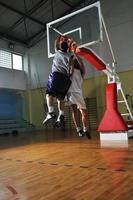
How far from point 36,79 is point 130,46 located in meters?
5.50

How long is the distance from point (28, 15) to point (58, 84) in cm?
964

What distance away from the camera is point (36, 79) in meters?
14.1

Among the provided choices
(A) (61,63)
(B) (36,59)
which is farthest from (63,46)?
(B) (36,59)

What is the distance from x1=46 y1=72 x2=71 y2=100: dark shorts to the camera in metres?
3.17

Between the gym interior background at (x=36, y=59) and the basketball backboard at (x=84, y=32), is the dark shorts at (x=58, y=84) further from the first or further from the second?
the gym interior background at (x=36, y=59)

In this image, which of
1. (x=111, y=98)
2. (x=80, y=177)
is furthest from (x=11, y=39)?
(x=80, y=177)

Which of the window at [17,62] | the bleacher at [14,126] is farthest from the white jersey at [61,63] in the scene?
the window at [17,62]

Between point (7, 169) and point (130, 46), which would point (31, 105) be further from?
point (7, 169)

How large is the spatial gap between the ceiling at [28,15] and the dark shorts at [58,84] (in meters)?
8.69

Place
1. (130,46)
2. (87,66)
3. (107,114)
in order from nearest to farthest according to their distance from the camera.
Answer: (107,114), (130,46), (87,66)

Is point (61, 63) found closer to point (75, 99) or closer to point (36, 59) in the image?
point (75, 99)

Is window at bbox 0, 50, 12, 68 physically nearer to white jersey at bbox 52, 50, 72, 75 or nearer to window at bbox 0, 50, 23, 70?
window at bbox 0, 50, 23, 70

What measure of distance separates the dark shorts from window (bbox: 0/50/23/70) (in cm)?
1024

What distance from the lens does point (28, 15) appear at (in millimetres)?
11914
